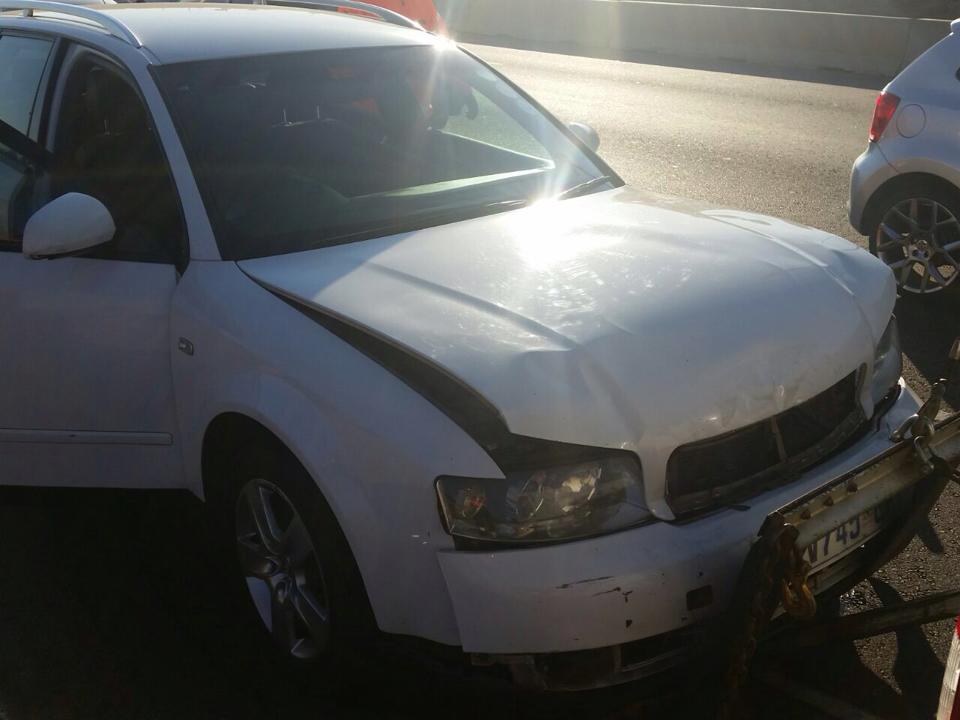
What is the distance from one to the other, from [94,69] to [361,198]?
3.70ft

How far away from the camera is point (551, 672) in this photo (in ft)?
9.55

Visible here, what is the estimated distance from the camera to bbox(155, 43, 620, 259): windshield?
3.88 m

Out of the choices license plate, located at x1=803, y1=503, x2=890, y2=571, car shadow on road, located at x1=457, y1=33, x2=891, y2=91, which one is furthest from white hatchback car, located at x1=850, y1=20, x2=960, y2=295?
car shadow on road, located at x1=457, y1=33, x2=891, y2=91

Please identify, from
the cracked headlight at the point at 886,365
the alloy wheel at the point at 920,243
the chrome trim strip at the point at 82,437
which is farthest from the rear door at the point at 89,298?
the alloy wheel at the point at 920,243

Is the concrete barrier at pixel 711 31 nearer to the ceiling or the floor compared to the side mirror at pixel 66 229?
nearer to the floor

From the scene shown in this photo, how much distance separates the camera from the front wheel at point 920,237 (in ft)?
22.5

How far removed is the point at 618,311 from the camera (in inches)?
128

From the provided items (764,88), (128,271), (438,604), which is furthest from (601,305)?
(764,88)

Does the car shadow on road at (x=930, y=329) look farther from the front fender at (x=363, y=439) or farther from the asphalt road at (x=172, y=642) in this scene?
the front fender at (x=363, y=439)

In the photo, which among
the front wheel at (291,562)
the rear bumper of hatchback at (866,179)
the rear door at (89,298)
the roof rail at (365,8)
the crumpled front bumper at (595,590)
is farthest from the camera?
the rear bumper of hatchback at (866,179)

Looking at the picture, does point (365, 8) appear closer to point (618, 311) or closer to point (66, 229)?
point (66, 229)

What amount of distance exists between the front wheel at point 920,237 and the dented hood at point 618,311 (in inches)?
122

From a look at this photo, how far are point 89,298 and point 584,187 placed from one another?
176 centimetres

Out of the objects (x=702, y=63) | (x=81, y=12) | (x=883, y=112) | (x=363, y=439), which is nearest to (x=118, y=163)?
(x=81, y=12)
